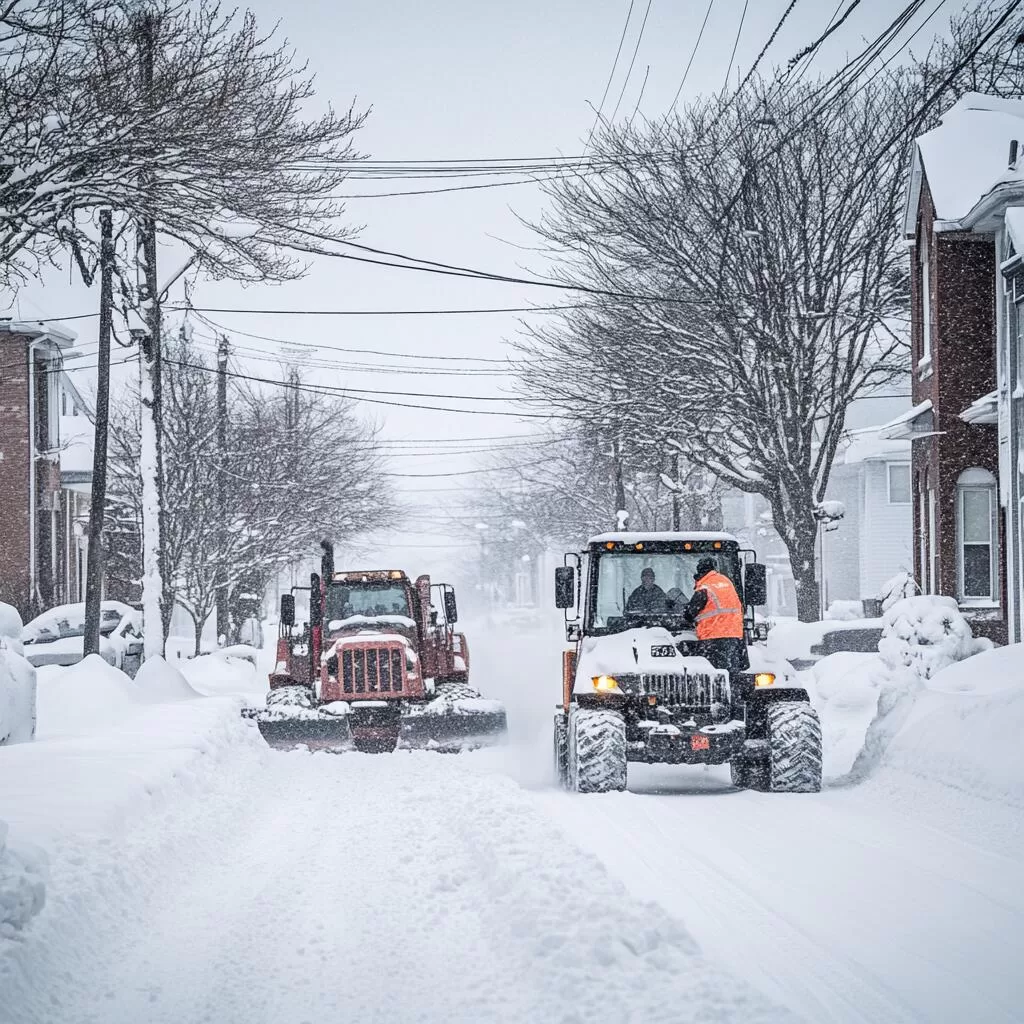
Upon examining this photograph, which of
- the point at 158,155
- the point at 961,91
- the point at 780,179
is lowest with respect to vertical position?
the point at 158,155

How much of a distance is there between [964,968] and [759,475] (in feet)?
78.9

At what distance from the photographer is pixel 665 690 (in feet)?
39.8

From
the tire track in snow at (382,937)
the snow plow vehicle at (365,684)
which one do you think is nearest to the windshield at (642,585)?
the tire track in snow at (382,937)

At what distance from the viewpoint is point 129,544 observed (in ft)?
128

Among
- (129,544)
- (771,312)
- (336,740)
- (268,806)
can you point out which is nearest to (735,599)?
(268,806)

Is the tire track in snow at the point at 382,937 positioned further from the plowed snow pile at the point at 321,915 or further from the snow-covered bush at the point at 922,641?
the snow-covered bush at the point at 922,641

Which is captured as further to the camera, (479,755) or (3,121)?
(479,755)

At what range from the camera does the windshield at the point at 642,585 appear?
13172mm

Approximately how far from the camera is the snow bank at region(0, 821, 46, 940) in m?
6.36

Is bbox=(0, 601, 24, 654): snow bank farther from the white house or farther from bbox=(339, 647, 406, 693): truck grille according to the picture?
the white house

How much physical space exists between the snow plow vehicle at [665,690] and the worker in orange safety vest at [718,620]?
0.13 m

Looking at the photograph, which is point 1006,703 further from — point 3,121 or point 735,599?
point 3,121

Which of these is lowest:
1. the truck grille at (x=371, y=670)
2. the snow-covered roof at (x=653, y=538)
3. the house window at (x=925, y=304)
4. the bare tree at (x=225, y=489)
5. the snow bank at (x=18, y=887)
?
the snow bank at (x=18, y=887)

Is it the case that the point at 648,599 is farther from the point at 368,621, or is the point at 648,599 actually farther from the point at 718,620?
the point at 368,621
